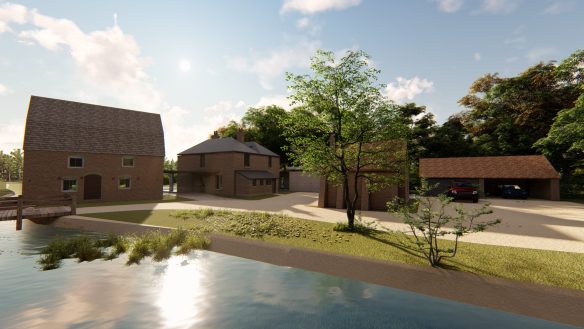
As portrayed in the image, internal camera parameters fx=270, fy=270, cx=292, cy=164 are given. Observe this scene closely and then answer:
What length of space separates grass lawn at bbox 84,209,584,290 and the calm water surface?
4.63 ft

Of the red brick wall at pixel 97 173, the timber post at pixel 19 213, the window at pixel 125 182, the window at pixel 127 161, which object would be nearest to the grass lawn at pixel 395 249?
the timber post at pixel 19 213

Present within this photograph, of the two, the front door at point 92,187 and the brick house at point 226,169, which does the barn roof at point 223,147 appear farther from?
the front door at point 92,187

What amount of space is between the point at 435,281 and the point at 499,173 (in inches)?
1324

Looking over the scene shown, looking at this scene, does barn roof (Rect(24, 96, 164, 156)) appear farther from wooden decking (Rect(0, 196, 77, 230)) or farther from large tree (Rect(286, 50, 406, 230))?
large tree (Rect(286, 50, 406, 230))

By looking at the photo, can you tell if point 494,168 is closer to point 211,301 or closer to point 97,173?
point 211,301

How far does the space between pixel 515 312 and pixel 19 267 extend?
16162 millimetres

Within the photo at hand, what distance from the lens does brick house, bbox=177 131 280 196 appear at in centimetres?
3588

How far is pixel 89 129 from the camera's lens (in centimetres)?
2844

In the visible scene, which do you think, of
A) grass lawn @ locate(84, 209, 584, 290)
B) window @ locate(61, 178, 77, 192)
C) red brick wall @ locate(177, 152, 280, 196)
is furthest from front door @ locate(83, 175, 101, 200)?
grass lawn @ locate(84, 209, 584, 290)

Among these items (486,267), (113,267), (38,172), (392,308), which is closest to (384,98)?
(486,267)

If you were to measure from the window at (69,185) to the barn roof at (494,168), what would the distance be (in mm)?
40482

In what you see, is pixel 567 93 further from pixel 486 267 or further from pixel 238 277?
pixel 238 277

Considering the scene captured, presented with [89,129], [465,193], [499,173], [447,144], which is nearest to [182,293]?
[89,129]

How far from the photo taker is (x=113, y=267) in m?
10.3
